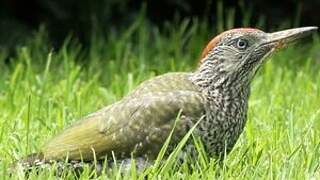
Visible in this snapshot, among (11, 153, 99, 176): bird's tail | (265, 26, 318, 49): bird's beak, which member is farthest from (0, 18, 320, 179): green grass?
(265, 26, 318, 49): bird's beak

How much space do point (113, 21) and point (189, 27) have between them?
69 centimetres

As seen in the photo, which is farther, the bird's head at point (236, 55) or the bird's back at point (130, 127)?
the bird's head at point (236, 55)

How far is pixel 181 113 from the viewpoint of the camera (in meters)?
5.27

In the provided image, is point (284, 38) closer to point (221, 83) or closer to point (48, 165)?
point (221, 83)

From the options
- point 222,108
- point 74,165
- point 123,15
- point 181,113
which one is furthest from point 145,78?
point 74,165

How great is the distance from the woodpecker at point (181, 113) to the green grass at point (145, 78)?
0.45ft

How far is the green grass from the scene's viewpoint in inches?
204

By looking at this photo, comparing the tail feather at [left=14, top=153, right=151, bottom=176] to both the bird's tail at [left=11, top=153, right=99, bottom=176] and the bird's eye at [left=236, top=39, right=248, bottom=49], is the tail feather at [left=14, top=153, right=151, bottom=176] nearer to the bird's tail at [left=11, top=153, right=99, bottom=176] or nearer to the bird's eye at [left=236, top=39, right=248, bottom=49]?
the bird's tail at [left=11, top=153, right=99, bottom=176]

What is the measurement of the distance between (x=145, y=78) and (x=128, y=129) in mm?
2077

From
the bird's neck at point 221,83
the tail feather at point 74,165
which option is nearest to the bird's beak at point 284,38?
the bird's neck at point 221,83

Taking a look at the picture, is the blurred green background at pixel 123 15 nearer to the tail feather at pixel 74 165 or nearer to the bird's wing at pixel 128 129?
the bird's wing at pixel 128 129

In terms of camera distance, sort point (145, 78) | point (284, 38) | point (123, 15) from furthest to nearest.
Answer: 1. point (123, 15)
2. point (145, 78)
3. point (284, 38)

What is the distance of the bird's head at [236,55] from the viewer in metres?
5.57

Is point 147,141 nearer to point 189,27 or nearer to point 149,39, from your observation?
point 149,39
